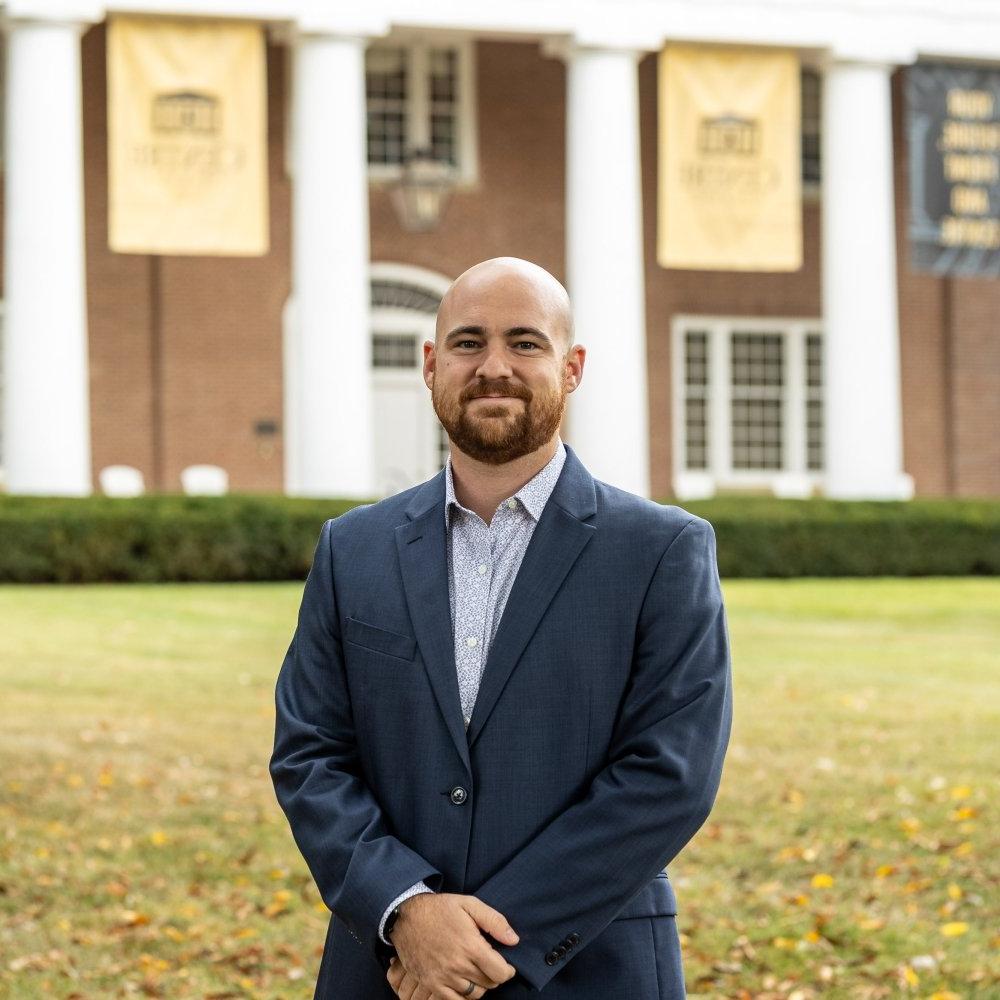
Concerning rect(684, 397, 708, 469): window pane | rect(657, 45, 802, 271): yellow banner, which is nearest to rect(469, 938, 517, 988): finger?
rect(657, 45, 802, 271): yellow banner

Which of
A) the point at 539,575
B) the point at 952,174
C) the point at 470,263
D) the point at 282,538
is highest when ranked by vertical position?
the point at 952,174

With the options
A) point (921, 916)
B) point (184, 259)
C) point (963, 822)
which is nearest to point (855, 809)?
point (963, 822)

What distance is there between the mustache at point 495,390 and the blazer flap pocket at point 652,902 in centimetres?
85

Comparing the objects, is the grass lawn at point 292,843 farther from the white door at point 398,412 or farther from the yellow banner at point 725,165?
the white door at point 398,412

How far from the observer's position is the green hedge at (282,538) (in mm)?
18422

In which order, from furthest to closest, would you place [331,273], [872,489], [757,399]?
[757,399] → [872,489] → [331,273]

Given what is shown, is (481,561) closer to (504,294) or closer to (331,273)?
(504,294)

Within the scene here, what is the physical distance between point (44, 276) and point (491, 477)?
18.8 meters

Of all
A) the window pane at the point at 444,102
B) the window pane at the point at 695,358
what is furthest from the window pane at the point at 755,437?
the window pane at the point at 444,102

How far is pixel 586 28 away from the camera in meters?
22.8

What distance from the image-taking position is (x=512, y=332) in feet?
10.3

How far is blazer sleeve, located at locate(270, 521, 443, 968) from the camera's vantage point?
3000 millimetres

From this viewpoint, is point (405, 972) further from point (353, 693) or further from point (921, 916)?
point (921, 916)

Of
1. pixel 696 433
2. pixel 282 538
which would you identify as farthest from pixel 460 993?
pixel 696 433
